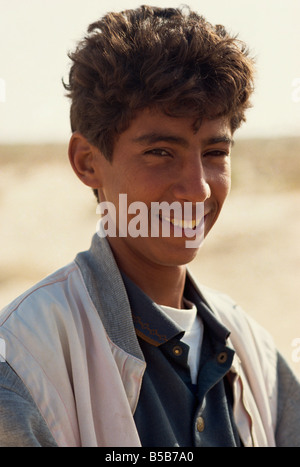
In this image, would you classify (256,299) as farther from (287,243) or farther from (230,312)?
(230,312)

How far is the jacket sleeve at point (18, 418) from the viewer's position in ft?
5.90

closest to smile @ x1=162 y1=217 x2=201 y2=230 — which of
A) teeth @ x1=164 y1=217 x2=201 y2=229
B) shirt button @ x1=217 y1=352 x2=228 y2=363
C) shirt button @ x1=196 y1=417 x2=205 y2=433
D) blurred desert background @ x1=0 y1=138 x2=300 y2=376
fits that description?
teeth @ x1=164 y1=217 x2=201 y2=229

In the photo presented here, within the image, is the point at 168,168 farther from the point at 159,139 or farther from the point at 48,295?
the point at 48,295

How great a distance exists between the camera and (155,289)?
2.38 meters

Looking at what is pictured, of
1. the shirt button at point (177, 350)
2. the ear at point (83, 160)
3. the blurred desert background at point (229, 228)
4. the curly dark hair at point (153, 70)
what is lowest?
the shirt button at point (177, 350)

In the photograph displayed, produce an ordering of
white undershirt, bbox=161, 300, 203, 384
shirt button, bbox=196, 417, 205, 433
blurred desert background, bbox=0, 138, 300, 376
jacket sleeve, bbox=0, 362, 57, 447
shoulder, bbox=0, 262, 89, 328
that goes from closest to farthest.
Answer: jacket sleeve, bbox=0, 362, 57, 447 → shoulder, bbox=0, 262, 89, 328 → shirt button, bbox=196, 417, 205, 433 → white undershirt, bbox=161, 300, 203, 384 → blurred desert background, bbox=0, 138, 300, 376

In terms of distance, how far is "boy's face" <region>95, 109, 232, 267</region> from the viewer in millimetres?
2137

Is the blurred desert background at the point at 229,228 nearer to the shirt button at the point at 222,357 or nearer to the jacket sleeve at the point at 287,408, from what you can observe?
the jacket sleeve at the point at 287,408

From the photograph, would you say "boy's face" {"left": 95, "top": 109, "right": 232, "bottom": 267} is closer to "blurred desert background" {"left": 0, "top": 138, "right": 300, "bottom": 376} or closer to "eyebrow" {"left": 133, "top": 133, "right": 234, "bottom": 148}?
"eyebrow" {"left": 133, "top": 133, "right": 234, "bottom": 148}

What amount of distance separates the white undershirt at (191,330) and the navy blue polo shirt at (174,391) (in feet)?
0.08

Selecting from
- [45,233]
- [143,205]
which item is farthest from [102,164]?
[45,233]

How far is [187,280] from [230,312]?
0.22 meters

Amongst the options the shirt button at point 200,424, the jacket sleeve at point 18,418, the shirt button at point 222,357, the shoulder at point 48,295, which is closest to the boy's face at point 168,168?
the shoulder at point 48,295
